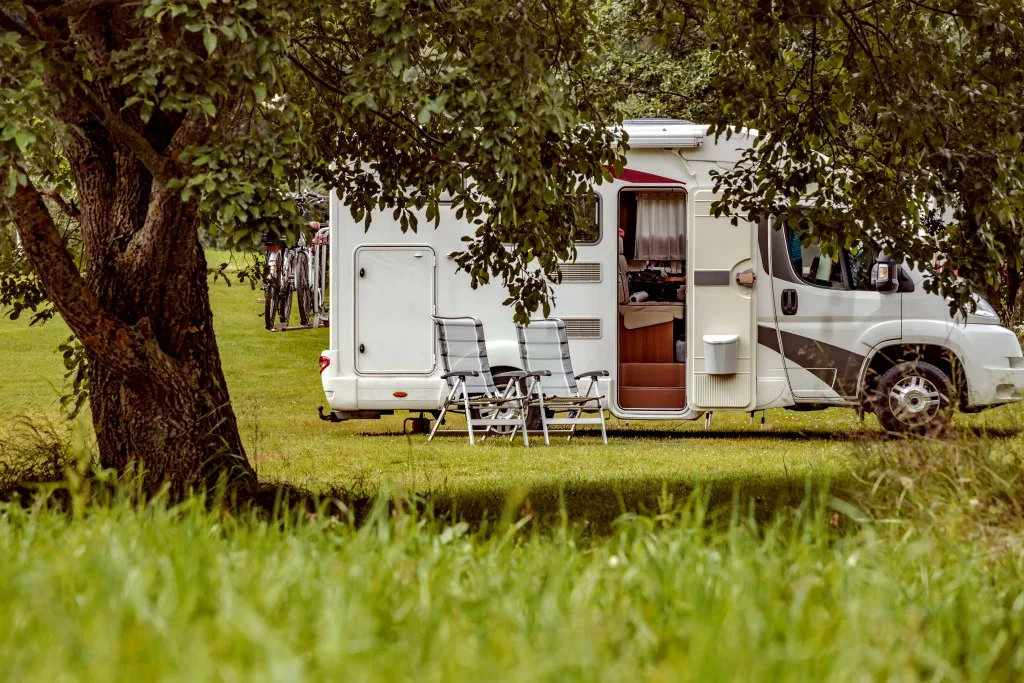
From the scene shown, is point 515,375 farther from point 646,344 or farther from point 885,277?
point 885,277

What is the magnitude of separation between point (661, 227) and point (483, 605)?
9.61 meters

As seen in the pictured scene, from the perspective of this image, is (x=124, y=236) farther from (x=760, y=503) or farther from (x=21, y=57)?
(x=760, y=503)

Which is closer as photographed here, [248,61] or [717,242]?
[248,61]

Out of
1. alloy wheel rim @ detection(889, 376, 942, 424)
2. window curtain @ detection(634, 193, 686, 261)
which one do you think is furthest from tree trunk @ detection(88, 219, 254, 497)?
alloy wheel rim @ detection(889, 376, 942, 424)

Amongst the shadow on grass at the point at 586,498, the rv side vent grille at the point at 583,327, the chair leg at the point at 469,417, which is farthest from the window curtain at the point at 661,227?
the shadow on grass at the point at 586,498

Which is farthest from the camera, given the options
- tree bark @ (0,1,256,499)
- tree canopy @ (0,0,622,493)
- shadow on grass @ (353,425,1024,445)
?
shadow on grass @ (353,425,1024,445)

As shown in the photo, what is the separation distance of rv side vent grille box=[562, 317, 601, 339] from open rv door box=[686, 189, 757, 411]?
31.7 inches

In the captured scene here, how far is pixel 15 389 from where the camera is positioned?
56.9 feet

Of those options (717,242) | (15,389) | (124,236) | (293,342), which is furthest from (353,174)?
(293,342)

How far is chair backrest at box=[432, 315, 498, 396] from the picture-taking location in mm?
11633

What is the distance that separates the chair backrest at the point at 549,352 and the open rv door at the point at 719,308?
1085 millimetres

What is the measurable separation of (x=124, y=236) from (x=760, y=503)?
3.20 metres

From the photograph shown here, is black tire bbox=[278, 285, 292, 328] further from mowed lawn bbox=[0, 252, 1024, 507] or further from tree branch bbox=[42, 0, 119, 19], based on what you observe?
tree branch bbox=[42, 0, 119, 19]

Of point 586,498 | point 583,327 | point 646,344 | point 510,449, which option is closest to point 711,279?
point 646,344
